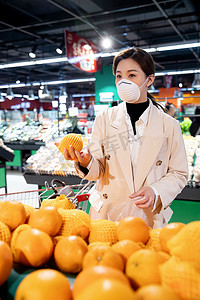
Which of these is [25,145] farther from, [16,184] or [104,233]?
[104,233]

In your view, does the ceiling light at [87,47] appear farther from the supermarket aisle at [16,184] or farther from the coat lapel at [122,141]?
the coat lapel at [122,141]

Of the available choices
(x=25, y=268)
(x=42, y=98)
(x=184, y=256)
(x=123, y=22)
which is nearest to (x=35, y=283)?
(x=25, y=268)

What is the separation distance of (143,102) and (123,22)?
9.08m

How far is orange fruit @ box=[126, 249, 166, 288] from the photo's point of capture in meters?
0.81

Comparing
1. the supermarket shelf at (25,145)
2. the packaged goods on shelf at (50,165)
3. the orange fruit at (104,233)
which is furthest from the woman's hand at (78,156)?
the supermarket shelf at (25,145)

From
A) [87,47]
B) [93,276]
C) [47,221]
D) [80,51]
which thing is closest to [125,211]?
Result: [47,221]

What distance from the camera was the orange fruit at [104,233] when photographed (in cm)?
124

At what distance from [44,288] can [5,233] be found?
463 mm

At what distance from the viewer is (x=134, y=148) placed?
201 cm

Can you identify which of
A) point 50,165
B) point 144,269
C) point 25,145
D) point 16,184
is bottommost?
point 16,184

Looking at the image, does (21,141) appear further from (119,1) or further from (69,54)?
(119,1)

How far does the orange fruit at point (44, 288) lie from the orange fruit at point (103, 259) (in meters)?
0.15

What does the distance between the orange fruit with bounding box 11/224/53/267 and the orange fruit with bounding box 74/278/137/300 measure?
406 millimetres

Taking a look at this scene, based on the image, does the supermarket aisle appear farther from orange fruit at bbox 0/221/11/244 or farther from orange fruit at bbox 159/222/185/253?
orange fruit at bbox 159/222/185/253
